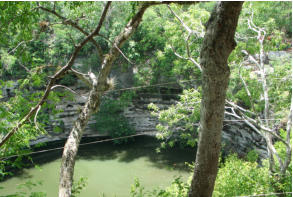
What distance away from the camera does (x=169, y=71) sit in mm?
7922

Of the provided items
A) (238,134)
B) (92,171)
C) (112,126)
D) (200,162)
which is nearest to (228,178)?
(200,162)

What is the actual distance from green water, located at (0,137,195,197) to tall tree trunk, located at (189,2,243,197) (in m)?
4.73

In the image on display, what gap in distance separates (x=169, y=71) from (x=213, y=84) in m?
6.44

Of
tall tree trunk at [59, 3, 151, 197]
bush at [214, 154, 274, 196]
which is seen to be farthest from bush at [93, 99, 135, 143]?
tall tree trunk at [59, 3, 151, 197]

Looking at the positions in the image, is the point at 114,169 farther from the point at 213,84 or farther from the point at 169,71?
the point at 213,84

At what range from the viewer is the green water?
675cm

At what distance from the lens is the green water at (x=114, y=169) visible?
6.75m

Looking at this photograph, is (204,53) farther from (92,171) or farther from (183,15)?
(92,171)

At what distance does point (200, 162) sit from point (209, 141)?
18 cm

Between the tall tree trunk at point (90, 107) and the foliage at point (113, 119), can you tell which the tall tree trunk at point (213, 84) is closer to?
the tall tree trunk at point (90, 107)

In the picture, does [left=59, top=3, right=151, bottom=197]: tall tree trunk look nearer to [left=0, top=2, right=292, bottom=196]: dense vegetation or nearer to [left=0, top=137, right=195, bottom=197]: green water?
[left=0, top=2, right=292, bottom=196]: dense vegetation

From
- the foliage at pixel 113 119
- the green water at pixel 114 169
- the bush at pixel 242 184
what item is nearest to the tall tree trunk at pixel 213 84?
the bush at pixel 242 184

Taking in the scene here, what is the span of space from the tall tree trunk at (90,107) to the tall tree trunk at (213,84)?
37.9 inches

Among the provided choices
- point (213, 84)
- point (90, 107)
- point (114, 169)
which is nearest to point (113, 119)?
point (114, 169)
